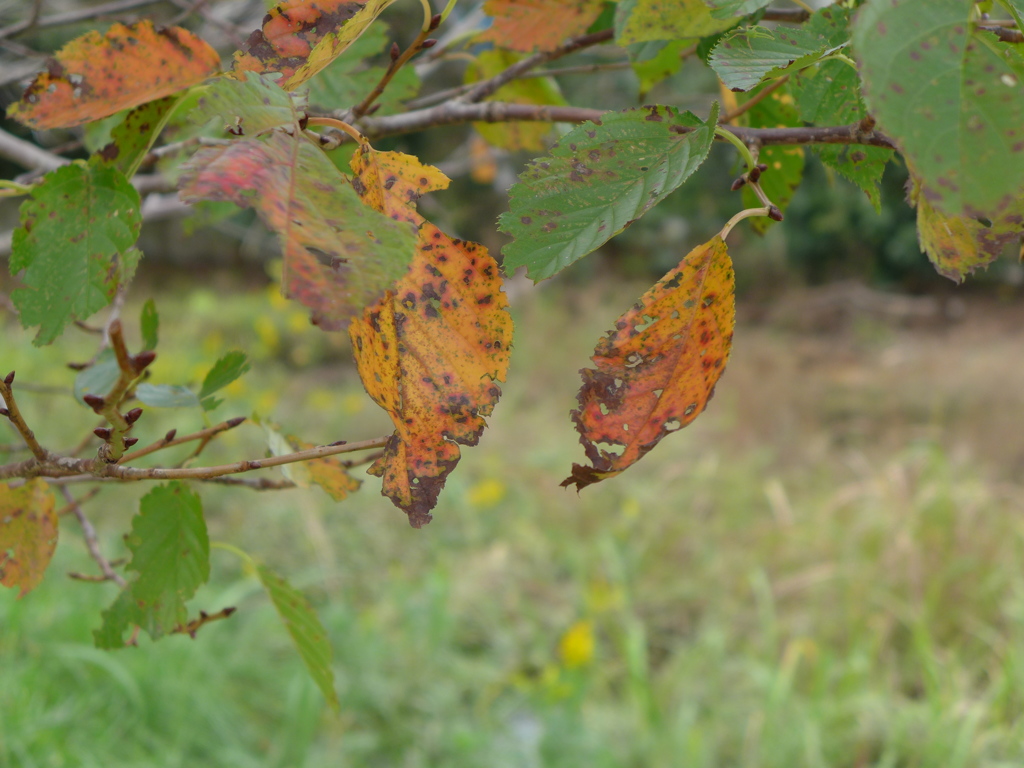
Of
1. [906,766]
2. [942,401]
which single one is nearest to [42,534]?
[906,766]

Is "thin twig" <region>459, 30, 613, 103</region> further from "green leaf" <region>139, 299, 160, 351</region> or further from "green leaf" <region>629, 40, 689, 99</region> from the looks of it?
"green leaf" <region>139, 299, 160, 351</region>

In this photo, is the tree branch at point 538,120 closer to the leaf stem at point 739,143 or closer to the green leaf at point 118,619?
the leaf stem at point 739,143

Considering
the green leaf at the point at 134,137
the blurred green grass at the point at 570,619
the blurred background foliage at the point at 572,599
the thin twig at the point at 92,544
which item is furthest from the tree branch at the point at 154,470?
the blurred green grass at the point at 570,619

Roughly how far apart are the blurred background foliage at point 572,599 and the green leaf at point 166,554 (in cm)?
27

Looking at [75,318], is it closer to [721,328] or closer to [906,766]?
[721,328]

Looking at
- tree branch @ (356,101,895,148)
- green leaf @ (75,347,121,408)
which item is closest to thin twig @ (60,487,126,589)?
green leaf @ (75,347,121,408)

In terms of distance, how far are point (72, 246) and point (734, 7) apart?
24 centimetres

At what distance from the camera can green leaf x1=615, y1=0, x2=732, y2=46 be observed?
0.33 metres

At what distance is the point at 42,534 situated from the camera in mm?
357

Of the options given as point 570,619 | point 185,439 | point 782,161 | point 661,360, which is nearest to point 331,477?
point 185,439

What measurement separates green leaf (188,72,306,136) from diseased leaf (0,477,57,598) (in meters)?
0.21

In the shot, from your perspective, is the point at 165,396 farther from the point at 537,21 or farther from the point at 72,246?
the point at 537,21

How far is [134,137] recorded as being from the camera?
0.32 meters

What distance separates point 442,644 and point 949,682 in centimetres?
113
